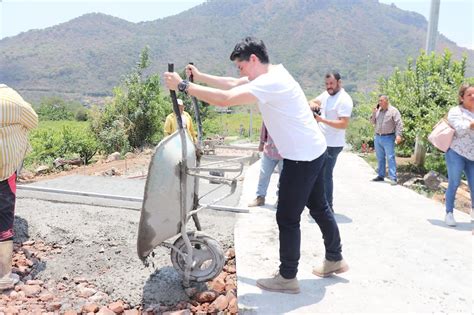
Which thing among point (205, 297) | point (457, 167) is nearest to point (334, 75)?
point (457, 167)

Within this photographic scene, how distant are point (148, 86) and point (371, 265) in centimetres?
1613

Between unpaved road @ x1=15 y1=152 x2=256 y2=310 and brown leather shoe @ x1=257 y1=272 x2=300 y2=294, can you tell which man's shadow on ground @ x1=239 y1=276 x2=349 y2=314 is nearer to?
brown leather shoe @ x1=257 y1=272 x2=300 y2=294

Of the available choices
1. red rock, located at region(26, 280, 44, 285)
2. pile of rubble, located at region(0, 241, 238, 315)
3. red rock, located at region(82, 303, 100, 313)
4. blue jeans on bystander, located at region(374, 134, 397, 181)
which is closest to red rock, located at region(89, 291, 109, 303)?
pile of rubble, located at region(0, 241, 238, 315)

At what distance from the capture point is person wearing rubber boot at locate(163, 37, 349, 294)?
2770 millimetres

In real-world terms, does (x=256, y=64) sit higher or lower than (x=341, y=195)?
higher

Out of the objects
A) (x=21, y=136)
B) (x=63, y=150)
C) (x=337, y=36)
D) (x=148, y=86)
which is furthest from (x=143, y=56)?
(x=337, y=36)

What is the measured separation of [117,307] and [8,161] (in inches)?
58.5

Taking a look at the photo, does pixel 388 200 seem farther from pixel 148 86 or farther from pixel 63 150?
pixel 148 86

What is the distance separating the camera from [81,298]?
135 inches

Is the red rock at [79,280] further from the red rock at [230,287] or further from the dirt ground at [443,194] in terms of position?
the dirt ground at [443,194]

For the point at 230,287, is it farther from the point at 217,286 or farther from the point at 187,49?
the point at 187,49

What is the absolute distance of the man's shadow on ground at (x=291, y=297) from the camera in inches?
116

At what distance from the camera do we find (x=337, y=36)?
6668 inches

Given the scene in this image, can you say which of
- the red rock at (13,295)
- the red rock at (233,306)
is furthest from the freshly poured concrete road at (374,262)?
the red rock at (13,295)
